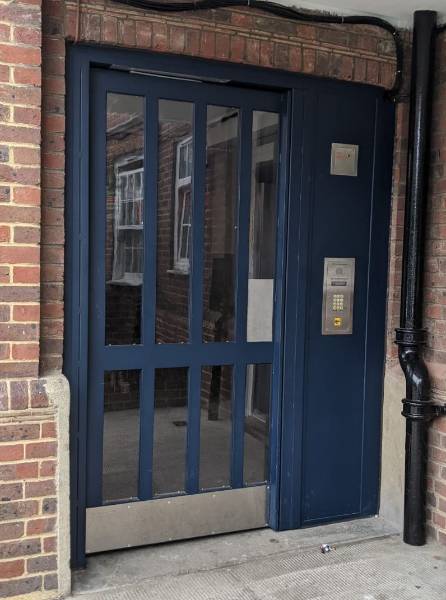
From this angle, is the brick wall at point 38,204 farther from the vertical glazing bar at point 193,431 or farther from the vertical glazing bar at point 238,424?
the vertical glazing bar at point 238,424

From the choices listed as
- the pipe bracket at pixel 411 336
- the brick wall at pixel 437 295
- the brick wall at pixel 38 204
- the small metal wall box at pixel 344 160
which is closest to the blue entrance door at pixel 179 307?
the brick wall at pixel 38 204

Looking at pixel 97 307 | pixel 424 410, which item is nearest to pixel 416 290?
pixel 424 410

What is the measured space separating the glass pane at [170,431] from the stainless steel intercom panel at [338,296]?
3.06 ft

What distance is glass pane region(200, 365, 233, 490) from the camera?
3.85m

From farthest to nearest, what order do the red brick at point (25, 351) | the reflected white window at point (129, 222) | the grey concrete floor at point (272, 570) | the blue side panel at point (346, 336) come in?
the blue side panel at point (346, 336), the reflected white window at point (129, 222), the grey concrete floor at point (272, 570), the red brick at point (25, 351)

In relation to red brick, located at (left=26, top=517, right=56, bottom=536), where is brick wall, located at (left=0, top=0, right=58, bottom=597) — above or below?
above

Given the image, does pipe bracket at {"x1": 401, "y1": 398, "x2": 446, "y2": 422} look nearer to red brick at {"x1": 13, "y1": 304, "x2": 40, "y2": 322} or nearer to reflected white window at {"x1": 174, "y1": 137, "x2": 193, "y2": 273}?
reflected white window at {"x1": 174, "y1": 137, "x2": 193, "y2": 273}

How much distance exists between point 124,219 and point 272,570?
204 cm

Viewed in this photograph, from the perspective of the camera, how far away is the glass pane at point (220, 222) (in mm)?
3760

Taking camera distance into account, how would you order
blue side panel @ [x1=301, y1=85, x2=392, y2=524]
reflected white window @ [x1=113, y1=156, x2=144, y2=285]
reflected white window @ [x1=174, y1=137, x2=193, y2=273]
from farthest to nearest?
1. blue side panel @ [x1=301, y1=85, x2=392, y2=524]
2. reflected white window @ [x1=174, y1=137, x2=193, y2=273]
3. reflected white window @ [x1=113, y1=156, x2=144, y2=285]

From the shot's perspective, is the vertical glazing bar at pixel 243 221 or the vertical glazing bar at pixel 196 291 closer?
the vertical glazing bar at pixel 196 291

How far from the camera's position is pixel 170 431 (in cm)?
376

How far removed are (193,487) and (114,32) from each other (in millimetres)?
2490

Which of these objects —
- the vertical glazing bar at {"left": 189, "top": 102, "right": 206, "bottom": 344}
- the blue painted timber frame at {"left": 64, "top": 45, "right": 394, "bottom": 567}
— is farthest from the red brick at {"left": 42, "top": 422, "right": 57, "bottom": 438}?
the vertical glazing bar at {"left": 189, "top": 102, "right": 206, "bottom": 344}
